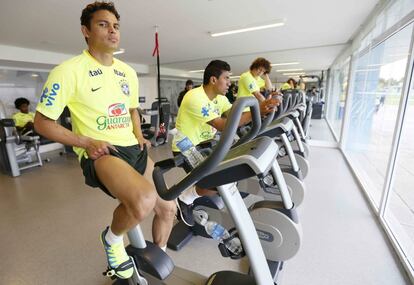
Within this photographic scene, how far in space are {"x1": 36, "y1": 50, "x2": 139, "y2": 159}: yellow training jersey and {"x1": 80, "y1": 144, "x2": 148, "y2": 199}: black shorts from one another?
0.04m

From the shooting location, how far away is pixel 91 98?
1220 millimetres

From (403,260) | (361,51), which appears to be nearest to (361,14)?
(361,51)

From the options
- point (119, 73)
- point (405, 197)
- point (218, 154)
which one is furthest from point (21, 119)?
point (405, 197)

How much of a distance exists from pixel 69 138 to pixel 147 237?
4.53 feet

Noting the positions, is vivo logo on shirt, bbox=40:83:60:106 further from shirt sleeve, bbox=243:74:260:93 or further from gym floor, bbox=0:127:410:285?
shirt sleeve, bbox=243:74:260:93

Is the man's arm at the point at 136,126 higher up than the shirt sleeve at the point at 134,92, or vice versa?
the shirt sleeve at the point at 134,92

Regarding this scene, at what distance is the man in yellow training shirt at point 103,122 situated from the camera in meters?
1.14

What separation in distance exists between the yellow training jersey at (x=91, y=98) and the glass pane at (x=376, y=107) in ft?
8.77

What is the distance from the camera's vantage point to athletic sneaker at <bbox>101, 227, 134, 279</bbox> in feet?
4.03

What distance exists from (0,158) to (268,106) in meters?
4.99

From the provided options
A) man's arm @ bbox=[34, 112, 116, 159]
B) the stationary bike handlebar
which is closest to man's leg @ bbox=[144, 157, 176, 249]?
man's arm @ bbox=[34, 112, 116, 159]

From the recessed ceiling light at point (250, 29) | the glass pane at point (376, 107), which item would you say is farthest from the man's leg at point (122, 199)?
the recessed ceiling light at point (250, 29)

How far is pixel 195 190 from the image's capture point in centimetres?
186

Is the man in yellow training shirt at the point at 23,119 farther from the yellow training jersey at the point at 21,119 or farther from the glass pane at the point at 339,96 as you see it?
the glass pane at the point at 339,96
